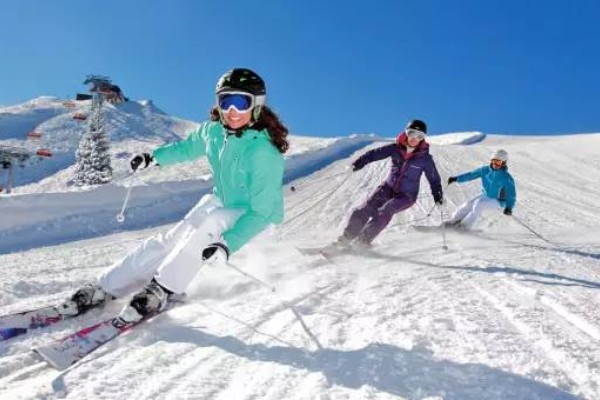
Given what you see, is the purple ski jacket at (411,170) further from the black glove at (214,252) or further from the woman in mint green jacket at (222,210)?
the black glove at (214,252)

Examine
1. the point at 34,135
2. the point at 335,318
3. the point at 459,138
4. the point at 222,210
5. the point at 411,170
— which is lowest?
the point at 335,318

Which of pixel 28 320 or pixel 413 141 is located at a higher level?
pixel 413 141

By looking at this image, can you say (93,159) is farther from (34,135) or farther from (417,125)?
(417,125)

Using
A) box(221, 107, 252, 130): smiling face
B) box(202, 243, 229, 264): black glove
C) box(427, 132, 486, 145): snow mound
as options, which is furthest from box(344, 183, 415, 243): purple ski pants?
box(427, 132, 486, 145): snow mound

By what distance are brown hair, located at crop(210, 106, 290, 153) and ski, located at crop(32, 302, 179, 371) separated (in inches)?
74.9

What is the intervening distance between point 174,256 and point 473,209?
758cm

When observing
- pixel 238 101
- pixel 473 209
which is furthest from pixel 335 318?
pixel 473 209

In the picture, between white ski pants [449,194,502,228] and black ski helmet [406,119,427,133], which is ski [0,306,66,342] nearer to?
black ski helmet [406,119,427,133]

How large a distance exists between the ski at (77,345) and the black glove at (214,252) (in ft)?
2.14

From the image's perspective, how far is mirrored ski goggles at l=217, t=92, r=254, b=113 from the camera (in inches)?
181

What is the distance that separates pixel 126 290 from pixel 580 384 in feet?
9.29

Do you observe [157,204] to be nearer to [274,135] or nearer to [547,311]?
[274,135]

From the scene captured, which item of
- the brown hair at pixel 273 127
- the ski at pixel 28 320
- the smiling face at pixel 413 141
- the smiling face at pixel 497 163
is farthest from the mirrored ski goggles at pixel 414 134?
the ski at pixel 28 320

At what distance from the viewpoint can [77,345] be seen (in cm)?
299
